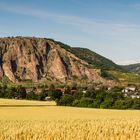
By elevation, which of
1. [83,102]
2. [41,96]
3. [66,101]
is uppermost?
[83,102]

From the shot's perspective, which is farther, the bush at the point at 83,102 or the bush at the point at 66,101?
the bush at the point at 66,101

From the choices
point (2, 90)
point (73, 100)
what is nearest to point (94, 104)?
point (73, 100)

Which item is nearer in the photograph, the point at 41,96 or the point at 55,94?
the point at 41,96

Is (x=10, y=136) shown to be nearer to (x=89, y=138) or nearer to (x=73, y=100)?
(x=89, y=138)

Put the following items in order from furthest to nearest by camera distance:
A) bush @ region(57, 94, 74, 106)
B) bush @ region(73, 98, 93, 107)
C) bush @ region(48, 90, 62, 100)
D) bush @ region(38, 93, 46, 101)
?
bush @ region(48, 90, 62, 100), bush @ region(38, 93, 46, 101), bush @ region(57, 94, 74, 106), bush @ region(73, 98, 93, 107)

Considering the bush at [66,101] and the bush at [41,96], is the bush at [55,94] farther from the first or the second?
the bush at [66,101]

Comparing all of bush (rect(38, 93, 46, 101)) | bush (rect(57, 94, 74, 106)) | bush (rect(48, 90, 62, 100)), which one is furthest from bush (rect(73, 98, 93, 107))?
bush (rect(48, 90, 62, 100))

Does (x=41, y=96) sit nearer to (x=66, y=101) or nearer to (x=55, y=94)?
(x=55, y=94)

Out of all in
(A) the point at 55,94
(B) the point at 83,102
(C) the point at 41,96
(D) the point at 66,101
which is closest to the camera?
(B) the point at 83,102

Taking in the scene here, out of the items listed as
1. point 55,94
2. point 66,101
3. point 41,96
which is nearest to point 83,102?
point 66,101

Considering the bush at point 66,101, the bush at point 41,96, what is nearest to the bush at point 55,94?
the bush at point 41,96

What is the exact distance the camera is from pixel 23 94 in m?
172

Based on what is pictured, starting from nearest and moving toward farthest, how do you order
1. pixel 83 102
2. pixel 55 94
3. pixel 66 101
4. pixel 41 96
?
pixel 83 102, pixel 66 101, pixel 41 96, pixel 55 94

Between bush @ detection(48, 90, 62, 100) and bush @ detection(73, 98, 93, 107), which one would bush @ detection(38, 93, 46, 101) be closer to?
bush @ detection(48, 90, 62, 100)
